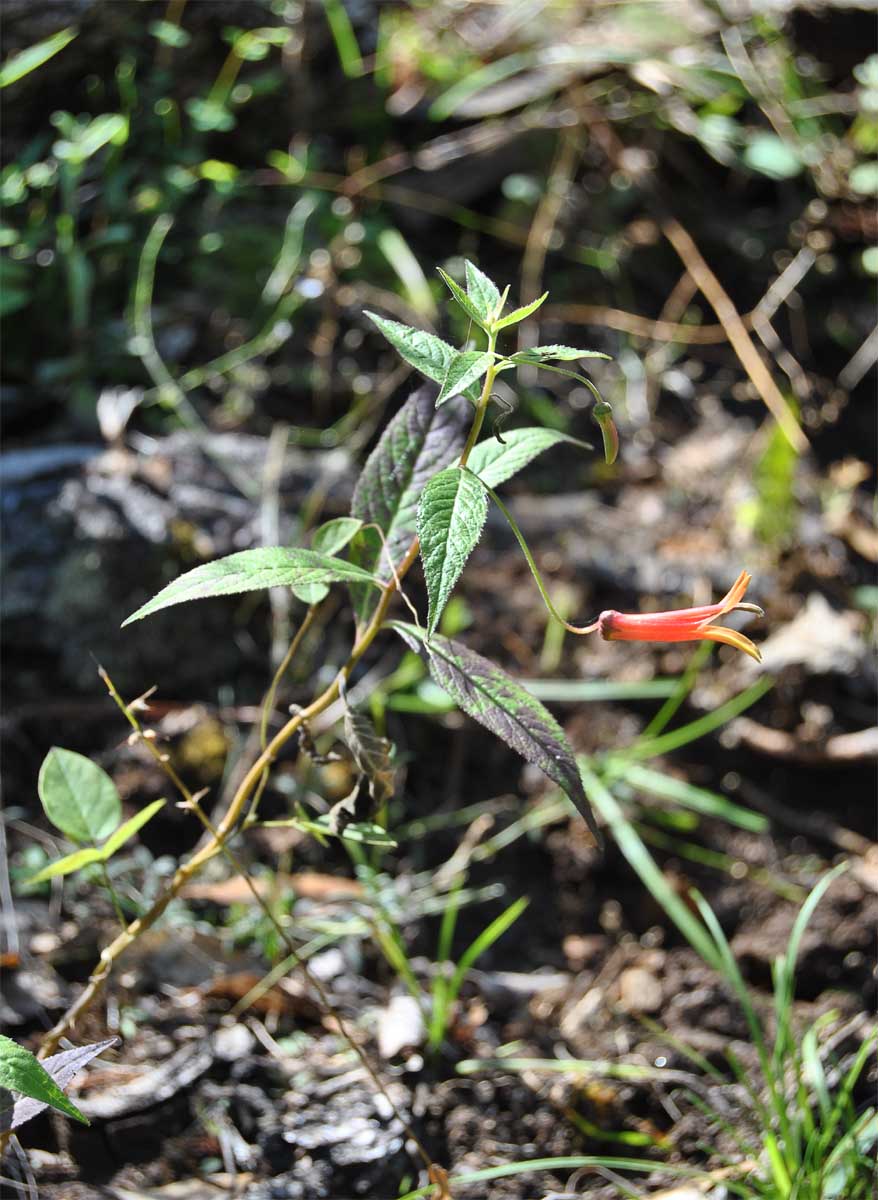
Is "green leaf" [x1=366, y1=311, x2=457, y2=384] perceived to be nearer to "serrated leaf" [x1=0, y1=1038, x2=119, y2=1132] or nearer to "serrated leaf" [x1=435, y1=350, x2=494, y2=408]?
"serrated leaf" [x1=435, y1=350, x2=494, y2=408]

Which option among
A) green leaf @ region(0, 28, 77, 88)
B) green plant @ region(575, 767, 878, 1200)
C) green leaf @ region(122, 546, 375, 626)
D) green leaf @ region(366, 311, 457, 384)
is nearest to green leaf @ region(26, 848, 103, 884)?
green leaf @ region(122, 546, 375, 626)

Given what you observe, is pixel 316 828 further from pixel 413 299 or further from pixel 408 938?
pixel 413 299

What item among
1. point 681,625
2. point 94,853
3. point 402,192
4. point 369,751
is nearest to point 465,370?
point 681,625

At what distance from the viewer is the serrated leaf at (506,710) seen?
107 centimetres

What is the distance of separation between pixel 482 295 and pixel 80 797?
Answer: 798 mm

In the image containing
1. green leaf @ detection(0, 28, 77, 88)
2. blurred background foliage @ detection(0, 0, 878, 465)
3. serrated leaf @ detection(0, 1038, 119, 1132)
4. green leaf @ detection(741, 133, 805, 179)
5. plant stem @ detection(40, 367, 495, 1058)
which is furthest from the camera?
A: green leaf @ detection(741, 133, 805, 179)

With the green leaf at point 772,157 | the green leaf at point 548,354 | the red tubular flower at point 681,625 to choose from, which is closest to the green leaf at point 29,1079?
the red tubular flower at point 681,625

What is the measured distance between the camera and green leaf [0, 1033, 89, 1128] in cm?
99

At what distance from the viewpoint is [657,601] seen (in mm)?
2328

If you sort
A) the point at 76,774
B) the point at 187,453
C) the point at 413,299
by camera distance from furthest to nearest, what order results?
the point at 413,299
the point at 187,453
the point at 76,774

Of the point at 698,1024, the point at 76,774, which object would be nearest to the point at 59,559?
the point at 76,774

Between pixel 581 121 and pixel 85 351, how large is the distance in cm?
152

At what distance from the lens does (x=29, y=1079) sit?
39.1 inches

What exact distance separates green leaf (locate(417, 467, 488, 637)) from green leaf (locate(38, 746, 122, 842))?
60 cm
